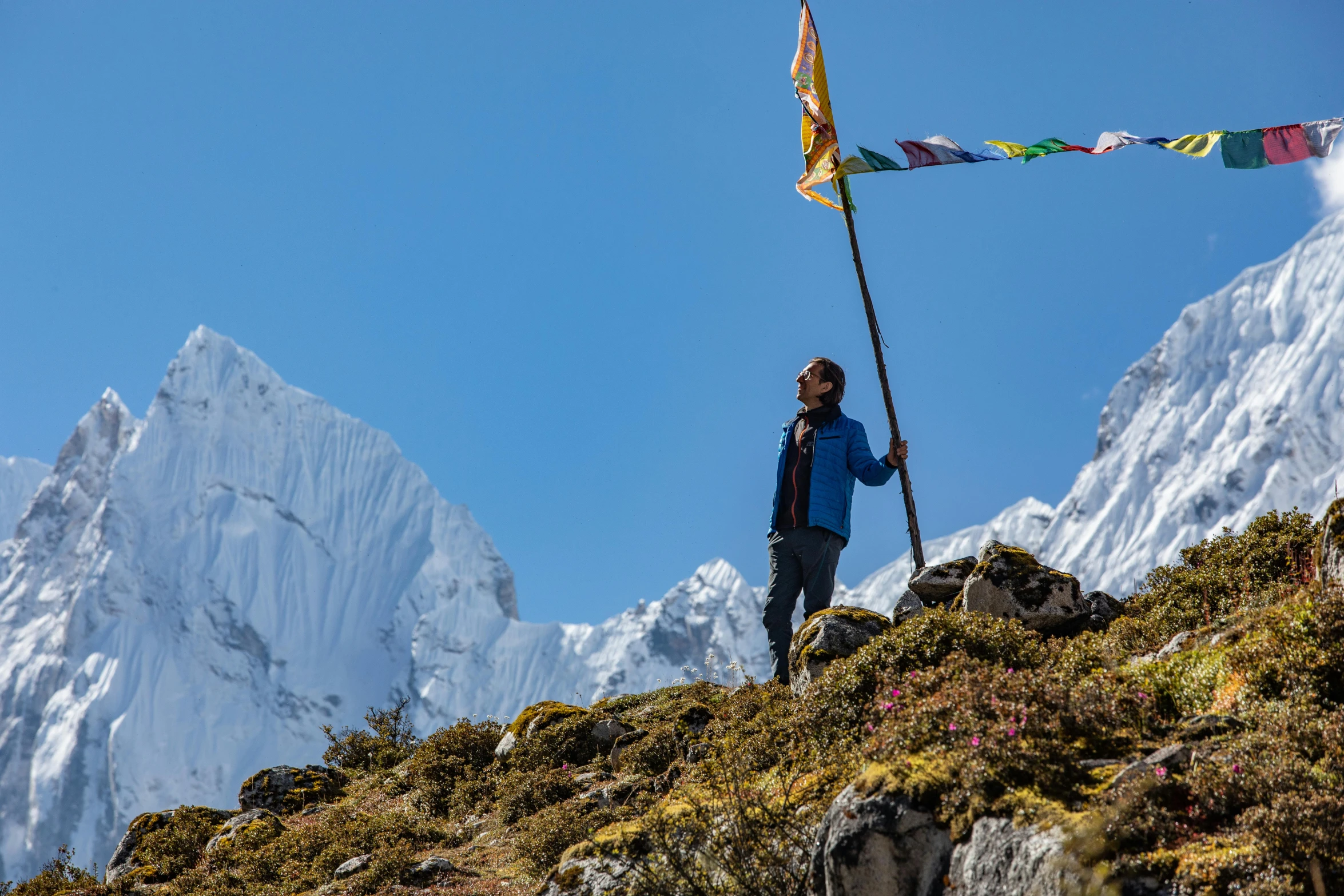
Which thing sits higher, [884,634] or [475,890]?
[884,634]

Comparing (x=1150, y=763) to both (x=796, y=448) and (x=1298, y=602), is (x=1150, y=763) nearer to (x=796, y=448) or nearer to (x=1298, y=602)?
(x=1298, y=602)

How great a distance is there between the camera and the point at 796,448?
964 centimetres

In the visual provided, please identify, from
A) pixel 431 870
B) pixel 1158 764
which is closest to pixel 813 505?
pixel 431 870

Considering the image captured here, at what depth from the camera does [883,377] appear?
11.1m

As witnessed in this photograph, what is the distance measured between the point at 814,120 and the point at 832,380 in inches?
166

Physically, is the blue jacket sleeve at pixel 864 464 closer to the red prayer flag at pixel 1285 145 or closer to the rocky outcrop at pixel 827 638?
the rocky outcrop at pixel 827 638

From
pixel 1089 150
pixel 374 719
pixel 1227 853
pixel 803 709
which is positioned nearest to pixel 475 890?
pixel 803 709

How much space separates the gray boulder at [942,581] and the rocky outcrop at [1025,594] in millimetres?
654

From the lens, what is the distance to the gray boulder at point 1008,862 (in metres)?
3.85

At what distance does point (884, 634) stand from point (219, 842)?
822 cm

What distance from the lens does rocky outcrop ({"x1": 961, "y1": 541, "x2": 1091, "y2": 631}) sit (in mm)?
8750

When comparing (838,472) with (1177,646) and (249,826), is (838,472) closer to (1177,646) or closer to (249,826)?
(1177,646)

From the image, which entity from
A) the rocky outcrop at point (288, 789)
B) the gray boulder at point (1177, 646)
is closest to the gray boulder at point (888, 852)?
the gray boulder at point (1177, 646)

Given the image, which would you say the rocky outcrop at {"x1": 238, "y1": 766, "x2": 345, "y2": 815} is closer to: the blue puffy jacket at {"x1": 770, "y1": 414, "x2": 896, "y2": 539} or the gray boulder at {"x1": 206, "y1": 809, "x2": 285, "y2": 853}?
the gray boulder at {"x1": 206, "y1": 809, "x2": 285, "y2": 853}
